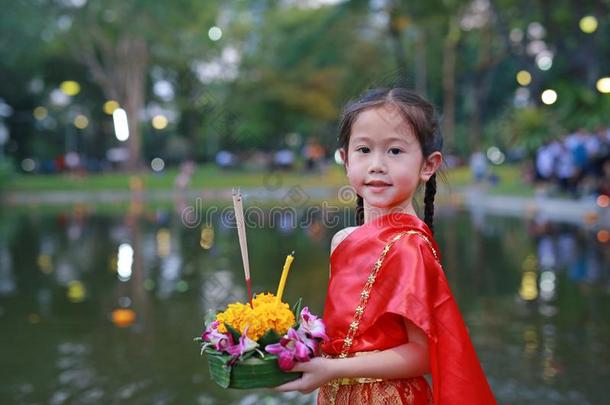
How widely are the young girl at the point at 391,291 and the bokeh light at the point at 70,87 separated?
47842mm

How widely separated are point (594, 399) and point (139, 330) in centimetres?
389

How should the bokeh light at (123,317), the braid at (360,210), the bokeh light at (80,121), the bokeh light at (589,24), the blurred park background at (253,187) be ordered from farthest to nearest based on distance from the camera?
1. the bokeh light at (80,121)
2. the bokeh light at (589,24)
3. the bokeh light at (123,317)
4. the blurred park background at (253,187)
5. the braid at (360,210)

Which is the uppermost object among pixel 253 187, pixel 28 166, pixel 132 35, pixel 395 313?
pixel 132 35

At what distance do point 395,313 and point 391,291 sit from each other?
0.05 meters

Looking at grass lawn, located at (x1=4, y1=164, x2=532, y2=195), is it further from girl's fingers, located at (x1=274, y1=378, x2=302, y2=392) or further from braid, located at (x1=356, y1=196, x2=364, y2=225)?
girl's fingers, located at (x1=274, y1=378, x2=302, y2=392)

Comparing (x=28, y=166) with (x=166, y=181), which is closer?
(x=166, y=181)

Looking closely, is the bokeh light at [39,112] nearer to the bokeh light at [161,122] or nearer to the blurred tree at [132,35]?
the blurred tree at [132,35]

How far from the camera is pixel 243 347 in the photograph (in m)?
1.78

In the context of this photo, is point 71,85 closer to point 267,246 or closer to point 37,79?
point 37,79

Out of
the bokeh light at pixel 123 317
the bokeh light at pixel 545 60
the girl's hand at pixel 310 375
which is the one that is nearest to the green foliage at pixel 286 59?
the bokeh light at pixel 545 60

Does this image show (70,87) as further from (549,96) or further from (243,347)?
(243,347)

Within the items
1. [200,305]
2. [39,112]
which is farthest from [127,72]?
[200,305]

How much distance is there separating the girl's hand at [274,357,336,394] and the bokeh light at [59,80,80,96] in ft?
158

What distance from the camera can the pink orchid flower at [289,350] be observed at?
178 centimetres
